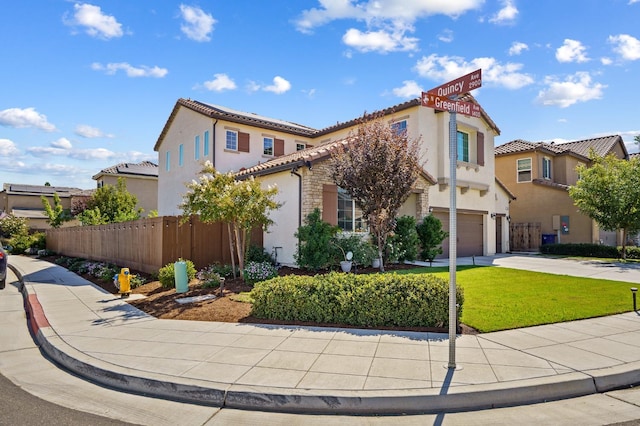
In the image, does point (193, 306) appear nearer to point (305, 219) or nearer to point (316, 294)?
point (316, 294)

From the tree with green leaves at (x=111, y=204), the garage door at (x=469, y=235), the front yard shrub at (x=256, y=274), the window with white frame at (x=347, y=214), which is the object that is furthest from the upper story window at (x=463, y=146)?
the tree with green leaves at (x=111, y=204)

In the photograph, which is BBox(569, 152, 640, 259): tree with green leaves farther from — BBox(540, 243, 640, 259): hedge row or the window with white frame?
the window with white frame

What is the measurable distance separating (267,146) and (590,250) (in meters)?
18.1

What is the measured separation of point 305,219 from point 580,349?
347 inches

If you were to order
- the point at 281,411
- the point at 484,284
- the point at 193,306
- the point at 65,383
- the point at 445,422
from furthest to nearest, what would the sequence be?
the point at 484,284 < the point at 193,306 < the point at 65,383 < the point at 281,411 < the point at 445,422

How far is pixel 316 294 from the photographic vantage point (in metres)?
7.58

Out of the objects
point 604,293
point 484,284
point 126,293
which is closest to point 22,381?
point 126,293

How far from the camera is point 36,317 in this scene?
27.0ft

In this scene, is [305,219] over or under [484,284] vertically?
over

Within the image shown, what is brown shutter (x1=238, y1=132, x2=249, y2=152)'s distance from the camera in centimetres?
2064

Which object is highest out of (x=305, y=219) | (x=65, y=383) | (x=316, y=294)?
(x=305, y=219)

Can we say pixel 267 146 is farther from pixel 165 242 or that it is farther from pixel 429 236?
pixel 165 242

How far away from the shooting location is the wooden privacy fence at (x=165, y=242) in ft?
40.7

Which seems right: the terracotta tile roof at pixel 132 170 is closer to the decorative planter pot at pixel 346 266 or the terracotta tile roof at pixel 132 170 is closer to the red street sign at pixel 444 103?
the decorative planter pot at pixel 346 266
